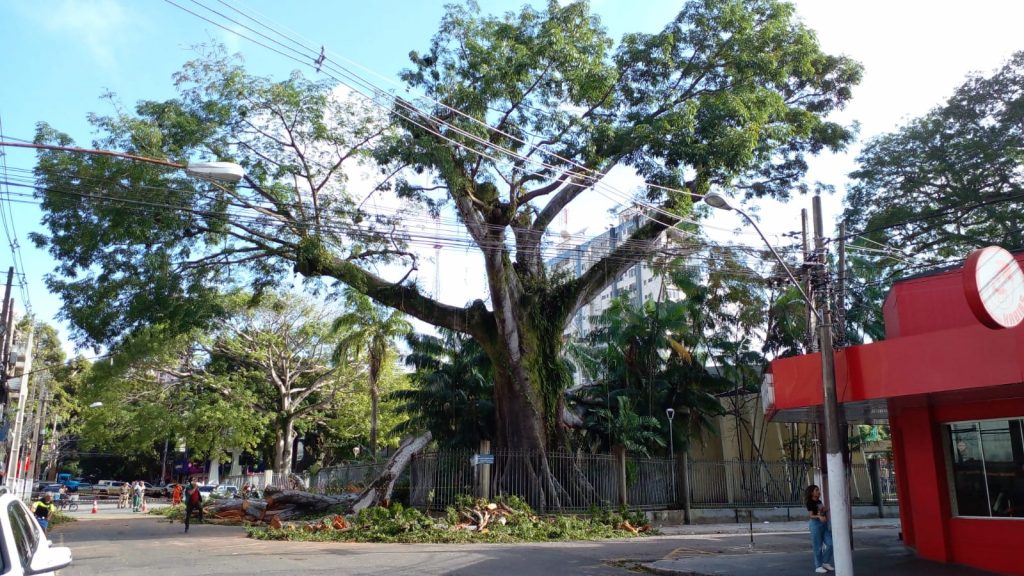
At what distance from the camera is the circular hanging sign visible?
9398 mm

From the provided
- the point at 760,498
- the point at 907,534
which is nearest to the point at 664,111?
the point at 907,534

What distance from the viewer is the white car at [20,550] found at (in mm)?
4629

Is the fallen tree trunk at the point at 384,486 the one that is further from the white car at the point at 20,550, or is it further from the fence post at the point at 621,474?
the white car at the point at 20,550

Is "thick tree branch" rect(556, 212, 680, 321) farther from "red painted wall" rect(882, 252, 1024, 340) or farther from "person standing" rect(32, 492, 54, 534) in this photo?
"person standing" rect(32, 492, 54, 534)

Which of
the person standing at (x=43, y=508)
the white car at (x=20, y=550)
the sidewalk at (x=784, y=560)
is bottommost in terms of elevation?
the sidewalk at (x=784, y=560)

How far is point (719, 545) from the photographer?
58.9ft

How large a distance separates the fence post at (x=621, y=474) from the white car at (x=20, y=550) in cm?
1999

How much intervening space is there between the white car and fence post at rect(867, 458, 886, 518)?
32.4 m

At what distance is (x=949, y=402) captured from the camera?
500 inches

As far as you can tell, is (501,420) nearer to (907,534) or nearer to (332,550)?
(332,550)

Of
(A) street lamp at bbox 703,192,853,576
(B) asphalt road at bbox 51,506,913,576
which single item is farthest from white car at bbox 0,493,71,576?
(A) street lamp at bbox 703,192,853,576

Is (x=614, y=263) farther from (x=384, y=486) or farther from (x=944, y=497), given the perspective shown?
(x=944, y=497)

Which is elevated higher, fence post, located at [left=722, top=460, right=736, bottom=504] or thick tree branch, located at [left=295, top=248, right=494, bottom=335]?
thick tree branch, located at [left=295, top=248, right=494, bottom=335]

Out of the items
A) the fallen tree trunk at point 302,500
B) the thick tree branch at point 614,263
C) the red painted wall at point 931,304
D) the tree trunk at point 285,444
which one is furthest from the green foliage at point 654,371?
the tree trunk at point 285,444
